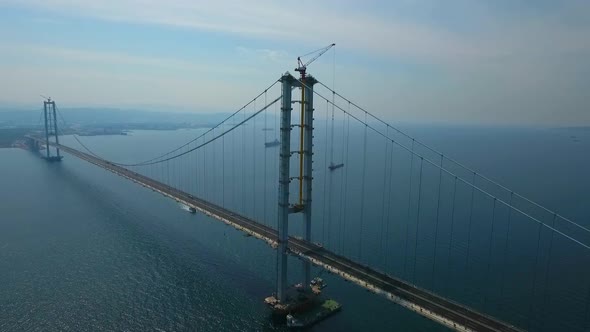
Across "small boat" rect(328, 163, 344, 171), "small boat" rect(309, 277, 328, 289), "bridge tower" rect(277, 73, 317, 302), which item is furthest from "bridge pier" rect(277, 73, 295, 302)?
"small boat" rect(328, 163, 344, 171)

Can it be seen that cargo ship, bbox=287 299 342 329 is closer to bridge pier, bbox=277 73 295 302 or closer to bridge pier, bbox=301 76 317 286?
bridge pier, bbox=277 73 295 302

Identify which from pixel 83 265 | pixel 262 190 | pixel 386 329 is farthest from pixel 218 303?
pixel 262 190

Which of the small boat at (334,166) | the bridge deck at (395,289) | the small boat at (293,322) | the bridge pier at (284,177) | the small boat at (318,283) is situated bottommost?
the small boat at (293,322)

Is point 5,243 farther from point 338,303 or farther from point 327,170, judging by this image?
point 327,170

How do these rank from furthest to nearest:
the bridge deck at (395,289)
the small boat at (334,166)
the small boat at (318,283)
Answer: the small boat at (334,166)
the small boat at (318,283)
the bridge deck at (395,289)

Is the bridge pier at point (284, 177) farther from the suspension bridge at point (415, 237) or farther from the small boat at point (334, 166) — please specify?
the small boat at point (334, 166)

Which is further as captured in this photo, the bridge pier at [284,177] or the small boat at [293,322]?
the bridge pier at [284,177]

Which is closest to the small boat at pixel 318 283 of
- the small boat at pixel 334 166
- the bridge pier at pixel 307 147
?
the bridge pier at pixel 307 147
